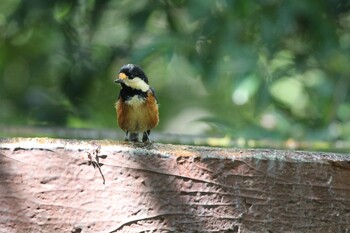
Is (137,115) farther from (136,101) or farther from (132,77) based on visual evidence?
(132,77)

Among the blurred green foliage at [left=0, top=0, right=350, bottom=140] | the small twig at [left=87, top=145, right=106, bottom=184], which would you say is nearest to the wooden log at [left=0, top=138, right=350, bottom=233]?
the small twig at [left=87, top=145, right=106, bottom=184]

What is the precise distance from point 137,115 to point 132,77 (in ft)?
0.62

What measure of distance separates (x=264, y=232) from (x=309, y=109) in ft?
12.7

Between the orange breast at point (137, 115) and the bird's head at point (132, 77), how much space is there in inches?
3.5

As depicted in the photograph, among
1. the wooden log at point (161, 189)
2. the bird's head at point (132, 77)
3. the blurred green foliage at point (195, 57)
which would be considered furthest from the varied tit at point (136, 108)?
the wooden log at point (161, 189)

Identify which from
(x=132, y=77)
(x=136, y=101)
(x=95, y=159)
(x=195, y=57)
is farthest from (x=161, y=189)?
(x=195, y=57)

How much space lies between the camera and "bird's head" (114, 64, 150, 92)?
3.53 metres

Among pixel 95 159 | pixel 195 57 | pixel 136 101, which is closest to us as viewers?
pixel 95 159

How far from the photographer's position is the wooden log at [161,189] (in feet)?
6.30

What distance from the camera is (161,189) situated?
1.95m

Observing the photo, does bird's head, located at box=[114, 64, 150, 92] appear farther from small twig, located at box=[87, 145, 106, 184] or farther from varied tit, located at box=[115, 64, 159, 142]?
small twig, located at box=[87, 145, 106, 184]

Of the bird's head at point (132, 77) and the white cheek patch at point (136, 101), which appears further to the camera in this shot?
the white cheek patch at point (136, 101)

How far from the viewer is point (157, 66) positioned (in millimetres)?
6750

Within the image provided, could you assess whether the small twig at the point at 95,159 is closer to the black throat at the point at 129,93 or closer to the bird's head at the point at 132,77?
the bird's head at the point at 132,77
